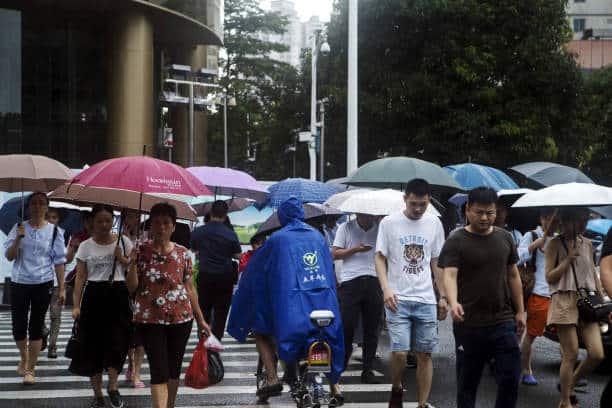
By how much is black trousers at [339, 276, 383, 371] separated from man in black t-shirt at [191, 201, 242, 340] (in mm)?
1440

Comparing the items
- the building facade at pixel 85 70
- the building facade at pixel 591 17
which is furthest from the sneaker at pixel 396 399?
the building facade at pixel 591 17

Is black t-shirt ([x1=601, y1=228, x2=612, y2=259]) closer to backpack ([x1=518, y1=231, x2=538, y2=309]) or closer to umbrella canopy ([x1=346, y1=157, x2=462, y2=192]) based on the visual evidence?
backpack ([x1=518, y1=231, x2=538, y2=309])

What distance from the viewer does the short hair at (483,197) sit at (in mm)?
6629

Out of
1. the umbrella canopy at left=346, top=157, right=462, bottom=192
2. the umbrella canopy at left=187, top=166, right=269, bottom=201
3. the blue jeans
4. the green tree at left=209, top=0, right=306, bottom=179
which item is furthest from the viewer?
the green tree at left=209, top=0, right=306, bottom=179

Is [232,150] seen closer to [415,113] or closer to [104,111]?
[104,111]

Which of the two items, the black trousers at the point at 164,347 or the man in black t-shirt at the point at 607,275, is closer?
the man in black t-shirt at the point at 607,275

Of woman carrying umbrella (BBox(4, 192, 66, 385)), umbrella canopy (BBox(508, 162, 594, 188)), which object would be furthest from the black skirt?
umbrella canopy (BBox(508, 162, 594, 188))

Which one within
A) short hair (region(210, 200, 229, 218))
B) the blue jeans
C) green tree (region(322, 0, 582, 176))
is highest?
green tree (region(322, 0, 582, 176))

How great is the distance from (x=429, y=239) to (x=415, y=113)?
87.8 feet

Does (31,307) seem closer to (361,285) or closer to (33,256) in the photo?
(33,256)

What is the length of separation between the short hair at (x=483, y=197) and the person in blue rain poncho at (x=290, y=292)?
5.02ft

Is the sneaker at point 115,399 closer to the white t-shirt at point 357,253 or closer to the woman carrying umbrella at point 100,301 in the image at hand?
the woman carrying umbrella at point 100,301

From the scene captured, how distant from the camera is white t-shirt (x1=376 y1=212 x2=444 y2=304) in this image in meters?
7.89

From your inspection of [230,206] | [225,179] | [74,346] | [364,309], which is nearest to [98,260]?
[74,346]
